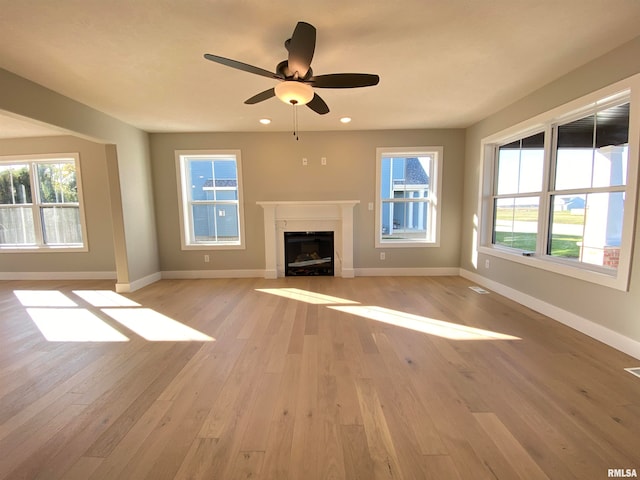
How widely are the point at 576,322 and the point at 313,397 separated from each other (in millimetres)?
2665

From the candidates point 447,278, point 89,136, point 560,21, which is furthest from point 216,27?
point 447,278

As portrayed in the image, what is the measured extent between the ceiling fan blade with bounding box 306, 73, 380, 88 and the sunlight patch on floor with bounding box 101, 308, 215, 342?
237 cm

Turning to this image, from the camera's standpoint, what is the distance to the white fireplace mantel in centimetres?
442

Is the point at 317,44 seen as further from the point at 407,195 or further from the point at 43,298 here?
the point at 43,298

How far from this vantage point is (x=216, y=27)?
1.83 metres

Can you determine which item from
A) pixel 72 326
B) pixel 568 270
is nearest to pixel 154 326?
pixel 72 326

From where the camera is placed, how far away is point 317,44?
203cm

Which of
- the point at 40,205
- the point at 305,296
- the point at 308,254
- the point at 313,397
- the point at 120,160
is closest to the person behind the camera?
the point at 313,397

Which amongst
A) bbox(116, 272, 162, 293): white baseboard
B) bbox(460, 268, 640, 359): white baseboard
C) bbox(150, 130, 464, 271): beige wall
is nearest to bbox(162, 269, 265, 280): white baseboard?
bbox(150, 130, 464, 271): beige wall

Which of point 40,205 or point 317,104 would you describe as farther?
point 40,205

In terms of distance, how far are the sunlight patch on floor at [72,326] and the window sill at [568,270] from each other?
427 cm

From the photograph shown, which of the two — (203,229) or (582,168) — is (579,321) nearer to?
(582,168)

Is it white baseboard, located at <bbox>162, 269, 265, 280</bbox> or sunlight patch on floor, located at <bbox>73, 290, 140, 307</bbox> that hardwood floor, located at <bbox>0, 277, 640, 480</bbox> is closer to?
sunlight patch on floor, located at <bbox>73, 290, 140, 307</bbox>

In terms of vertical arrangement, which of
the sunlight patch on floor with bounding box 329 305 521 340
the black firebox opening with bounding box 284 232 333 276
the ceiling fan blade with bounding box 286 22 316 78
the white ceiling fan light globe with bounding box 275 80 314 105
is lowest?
the sunlight patch on floor with bounding box 329 305 521 340
